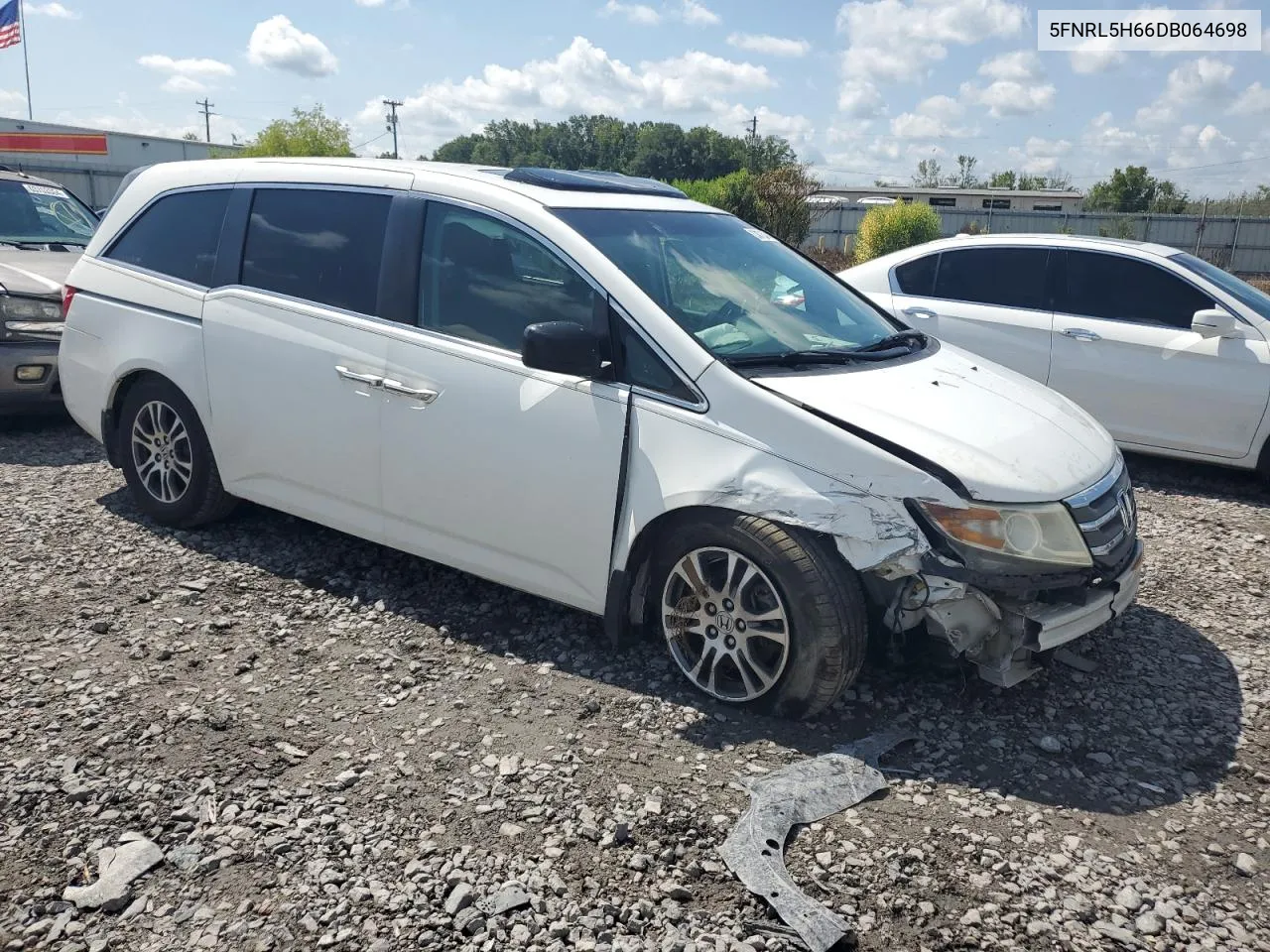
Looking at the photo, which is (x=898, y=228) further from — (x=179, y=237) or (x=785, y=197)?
(x=179, y=237)

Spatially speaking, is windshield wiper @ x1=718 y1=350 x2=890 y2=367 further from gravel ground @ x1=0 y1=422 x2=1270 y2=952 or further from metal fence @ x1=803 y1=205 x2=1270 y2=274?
metal fence @ x1=803 y1=205 x2=1270 y2=274

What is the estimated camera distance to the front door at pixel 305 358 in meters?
4.31

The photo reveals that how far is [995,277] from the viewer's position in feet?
24.8

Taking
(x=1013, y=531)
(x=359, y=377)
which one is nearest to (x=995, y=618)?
(x=1013, y=531)

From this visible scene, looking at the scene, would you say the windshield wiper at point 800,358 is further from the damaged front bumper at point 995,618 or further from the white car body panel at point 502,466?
the damaged front bumper at point 995,618

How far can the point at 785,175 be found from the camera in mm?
24312

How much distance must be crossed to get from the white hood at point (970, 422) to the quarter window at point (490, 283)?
2.88 feet

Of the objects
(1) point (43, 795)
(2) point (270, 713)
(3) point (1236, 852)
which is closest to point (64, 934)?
(1) point (43, 795)

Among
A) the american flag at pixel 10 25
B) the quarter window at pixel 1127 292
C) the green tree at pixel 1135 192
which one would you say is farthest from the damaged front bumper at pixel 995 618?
the green tree at pixel 1135 192

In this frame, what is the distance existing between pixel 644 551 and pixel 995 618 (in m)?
1.25

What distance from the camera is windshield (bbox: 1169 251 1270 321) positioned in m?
6.84

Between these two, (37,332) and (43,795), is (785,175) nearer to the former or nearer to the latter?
(37,332)

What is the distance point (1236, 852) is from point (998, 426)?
1.54 m

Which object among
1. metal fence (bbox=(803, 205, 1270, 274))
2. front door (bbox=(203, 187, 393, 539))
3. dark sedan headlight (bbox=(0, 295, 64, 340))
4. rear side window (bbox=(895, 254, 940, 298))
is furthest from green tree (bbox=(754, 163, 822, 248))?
front door (bbox=(203, 187, 393, 539))
